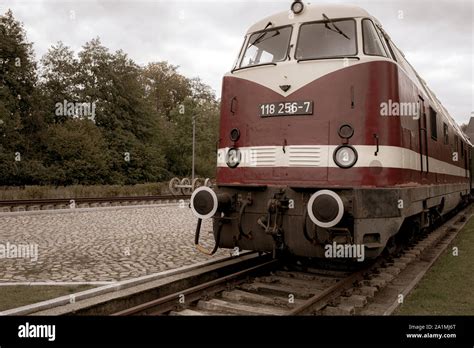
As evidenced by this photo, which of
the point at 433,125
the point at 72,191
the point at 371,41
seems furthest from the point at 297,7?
the point at 72,191

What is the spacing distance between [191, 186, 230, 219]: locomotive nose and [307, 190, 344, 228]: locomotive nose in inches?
57.6

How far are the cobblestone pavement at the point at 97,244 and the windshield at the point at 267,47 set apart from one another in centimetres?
372

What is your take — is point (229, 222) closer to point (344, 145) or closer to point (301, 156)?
point (301, 156)

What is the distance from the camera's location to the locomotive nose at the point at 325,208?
5.73m

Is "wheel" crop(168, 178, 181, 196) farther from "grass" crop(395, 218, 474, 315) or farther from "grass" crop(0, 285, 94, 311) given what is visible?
"grass" crop(0, 285, 94, 311)

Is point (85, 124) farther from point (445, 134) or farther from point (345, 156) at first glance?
point (345, 156)

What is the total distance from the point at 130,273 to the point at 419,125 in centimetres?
546

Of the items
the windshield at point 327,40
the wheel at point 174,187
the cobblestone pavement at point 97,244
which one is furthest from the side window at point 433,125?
the wheel at point 174,187

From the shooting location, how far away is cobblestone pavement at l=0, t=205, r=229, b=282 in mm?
7431

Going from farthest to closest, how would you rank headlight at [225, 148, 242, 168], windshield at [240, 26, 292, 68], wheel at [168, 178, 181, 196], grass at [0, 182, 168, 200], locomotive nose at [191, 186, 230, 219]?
wheel at [168, 178, 181, 196]
grass at [0, 182, 168, 200]
windshield at [240, 26, 292, 68]
headlight at [225, 148, 242, 168]
locomotive nose at [191, 186, 230, 219]

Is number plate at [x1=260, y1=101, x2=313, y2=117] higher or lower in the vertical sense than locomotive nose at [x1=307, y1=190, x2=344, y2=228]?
higher

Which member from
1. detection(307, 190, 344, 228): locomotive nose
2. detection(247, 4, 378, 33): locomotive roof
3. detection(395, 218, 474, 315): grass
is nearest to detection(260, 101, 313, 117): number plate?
detection(307, 190, 344, 228): locomotive nose

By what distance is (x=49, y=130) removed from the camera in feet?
115
